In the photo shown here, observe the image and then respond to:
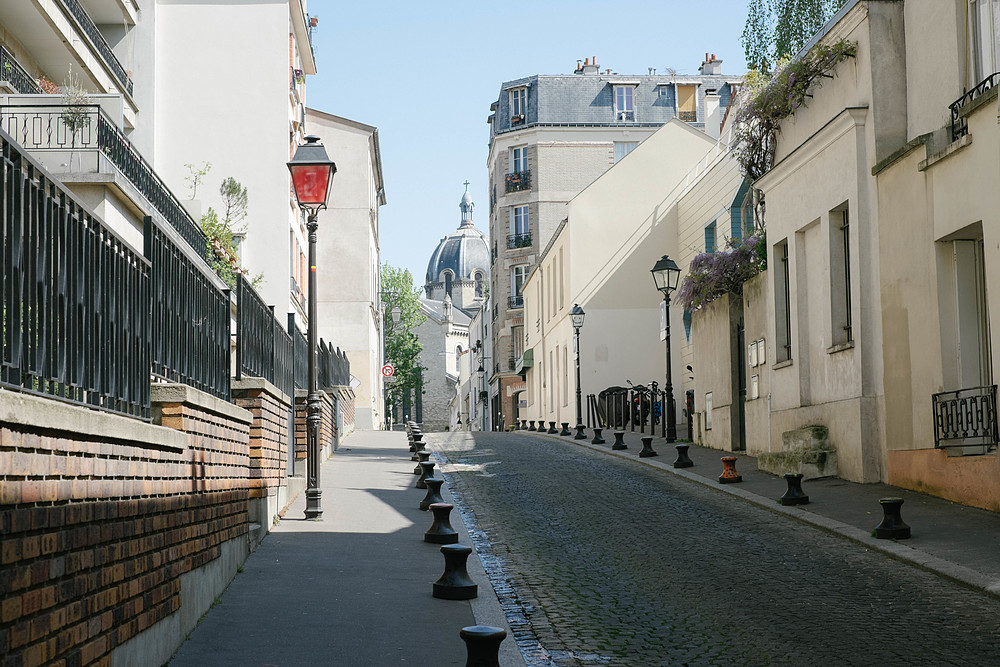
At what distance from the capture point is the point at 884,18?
14.8 metres

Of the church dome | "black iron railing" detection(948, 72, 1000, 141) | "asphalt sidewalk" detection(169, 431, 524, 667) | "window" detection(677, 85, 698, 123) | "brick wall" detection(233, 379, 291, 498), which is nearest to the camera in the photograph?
"asphalt sidewalk" detection(169, 431, 524, 667)

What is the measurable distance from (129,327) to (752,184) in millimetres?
14736

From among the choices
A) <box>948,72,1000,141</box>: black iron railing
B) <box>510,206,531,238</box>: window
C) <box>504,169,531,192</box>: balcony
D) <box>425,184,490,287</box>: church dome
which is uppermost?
<box>425,184,490,287</box>: church dome

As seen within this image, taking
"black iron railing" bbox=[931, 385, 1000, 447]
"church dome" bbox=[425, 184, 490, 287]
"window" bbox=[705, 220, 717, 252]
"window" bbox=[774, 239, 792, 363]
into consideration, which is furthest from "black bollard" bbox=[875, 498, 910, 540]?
"church dome" bbox=[425, 184, 490, 287]

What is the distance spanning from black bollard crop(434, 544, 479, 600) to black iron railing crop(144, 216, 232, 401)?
226 centimetres

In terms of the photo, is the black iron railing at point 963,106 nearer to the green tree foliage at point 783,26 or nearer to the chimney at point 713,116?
the green tree foliage at point 783,26

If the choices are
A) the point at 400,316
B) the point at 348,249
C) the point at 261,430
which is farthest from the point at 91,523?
the point at 400,316

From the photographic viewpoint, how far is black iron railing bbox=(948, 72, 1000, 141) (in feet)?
40.5

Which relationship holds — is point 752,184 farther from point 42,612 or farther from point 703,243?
point 42,612

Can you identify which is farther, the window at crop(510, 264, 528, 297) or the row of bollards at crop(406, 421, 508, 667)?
the window at crop(510, 264, 528, 297)

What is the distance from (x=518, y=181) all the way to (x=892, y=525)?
153ft

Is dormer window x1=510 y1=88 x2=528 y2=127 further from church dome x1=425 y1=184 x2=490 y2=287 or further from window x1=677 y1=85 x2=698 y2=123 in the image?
church dome x1=425 y1=184 x2=490 y2=287

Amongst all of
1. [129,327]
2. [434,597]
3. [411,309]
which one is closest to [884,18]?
[434,597]

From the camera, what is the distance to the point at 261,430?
423 inches
